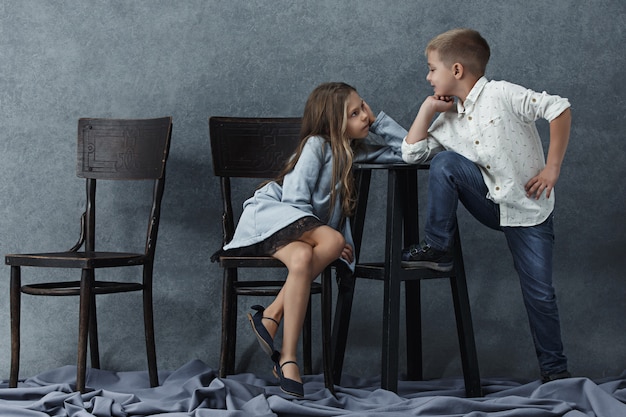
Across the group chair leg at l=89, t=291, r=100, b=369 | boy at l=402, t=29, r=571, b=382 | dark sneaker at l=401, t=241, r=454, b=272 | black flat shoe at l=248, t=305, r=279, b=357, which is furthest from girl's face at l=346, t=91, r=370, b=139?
chair leg at l=89, t=291, r=100, b=369

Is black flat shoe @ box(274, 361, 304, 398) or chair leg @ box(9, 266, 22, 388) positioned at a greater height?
chair leg @ box(9, 266, 22, 388)

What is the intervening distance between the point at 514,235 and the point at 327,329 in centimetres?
65

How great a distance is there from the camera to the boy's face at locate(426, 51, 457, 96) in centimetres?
249

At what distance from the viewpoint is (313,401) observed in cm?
235

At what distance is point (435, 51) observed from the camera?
8.25 feet

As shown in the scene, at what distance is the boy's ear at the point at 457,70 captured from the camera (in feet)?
8.14

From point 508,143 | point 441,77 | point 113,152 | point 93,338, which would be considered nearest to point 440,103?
point 441,77

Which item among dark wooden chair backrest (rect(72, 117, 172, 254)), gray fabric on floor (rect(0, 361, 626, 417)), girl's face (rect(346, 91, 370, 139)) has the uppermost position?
girl's face (rect(346, 91, 370, 139))

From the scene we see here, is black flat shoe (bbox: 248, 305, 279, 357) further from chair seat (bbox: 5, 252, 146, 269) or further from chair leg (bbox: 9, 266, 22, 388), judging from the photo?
chair leg (bbox: 9, 266, 22, 388)

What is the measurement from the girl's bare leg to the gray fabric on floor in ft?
0.49

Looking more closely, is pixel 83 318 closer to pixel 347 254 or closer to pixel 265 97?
pixel 347 254

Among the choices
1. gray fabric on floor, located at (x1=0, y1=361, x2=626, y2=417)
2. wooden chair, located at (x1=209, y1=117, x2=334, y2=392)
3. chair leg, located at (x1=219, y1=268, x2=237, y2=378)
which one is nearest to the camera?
gray fabric on floor, located at (x1=0, y1=361, x2=626, y2=417)

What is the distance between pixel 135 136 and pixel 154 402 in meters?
0.99

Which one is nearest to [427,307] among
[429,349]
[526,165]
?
[429,349]
